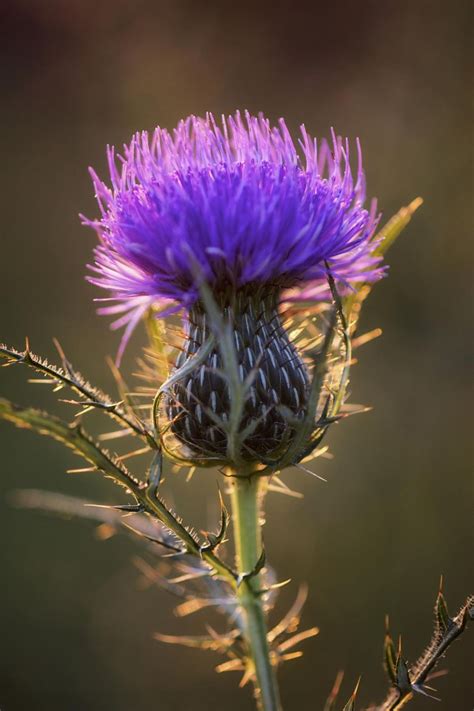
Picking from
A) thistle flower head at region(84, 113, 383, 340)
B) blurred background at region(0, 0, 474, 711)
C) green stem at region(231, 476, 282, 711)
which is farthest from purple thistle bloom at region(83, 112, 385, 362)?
blurred background at region(0, 0, 474, 711)

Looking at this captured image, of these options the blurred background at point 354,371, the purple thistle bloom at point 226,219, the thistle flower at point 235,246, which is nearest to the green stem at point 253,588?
the thistle flower at point 235,246


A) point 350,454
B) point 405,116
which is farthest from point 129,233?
point 405,116

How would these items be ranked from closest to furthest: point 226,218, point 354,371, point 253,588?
point 226,218 < point 253,588 < point 354,371

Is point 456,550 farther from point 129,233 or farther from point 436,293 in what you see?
point 129,233

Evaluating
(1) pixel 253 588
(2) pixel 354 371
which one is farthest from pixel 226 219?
(2) pixel 354 371

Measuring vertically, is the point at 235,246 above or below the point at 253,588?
above

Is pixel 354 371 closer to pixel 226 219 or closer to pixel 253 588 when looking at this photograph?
pixel 253 588

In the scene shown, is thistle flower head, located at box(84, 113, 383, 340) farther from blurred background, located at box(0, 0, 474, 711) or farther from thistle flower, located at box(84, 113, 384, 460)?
blurred background, located at box(0, 0, 474, 711)
